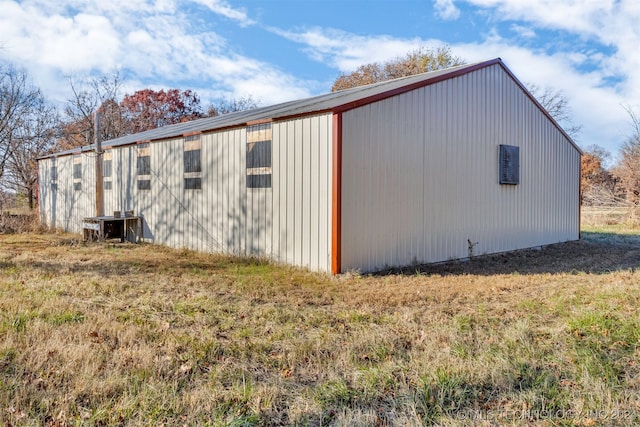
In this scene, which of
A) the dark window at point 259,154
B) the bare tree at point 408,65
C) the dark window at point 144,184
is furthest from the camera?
the bare tree at point 408,65

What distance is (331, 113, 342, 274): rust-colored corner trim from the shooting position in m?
6.29

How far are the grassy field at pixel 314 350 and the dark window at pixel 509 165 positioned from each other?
3653mm

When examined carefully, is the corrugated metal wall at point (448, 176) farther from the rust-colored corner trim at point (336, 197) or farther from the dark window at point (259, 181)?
the dark window at point (259, 181)

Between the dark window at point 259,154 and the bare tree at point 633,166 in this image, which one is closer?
the dark window at point 259,154

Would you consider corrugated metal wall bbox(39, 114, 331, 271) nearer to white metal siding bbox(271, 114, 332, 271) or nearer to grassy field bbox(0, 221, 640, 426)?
white metal siding bbox(271, 114, 332, 271)

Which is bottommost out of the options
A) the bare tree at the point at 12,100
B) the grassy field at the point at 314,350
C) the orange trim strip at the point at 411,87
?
the grassy field at the point at 314,350

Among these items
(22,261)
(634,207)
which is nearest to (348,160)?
(22,261)

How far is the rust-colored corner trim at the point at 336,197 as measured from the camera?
6285mm

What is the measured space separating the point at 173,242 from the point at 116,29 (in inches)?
268

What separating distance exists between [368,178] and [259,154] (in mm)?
2092

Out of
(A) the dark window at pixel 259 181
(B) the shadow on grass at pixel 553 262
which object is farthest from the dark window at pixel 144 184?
(B) the shadow on grass at pixel 553 262

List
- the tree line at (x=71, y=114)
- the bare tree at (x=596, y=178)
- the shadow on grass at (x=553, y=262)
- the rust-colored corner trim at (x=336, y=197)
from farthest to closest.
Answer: the bare tree at (x=596, y=178) → the tree line at (x=71, y=114) → the shadow on grass at (x=553, y=262) → the rust-colored corner trim at (x=336, y=197)

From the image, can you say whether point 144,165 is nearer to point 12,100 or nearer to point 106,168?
point 106,168

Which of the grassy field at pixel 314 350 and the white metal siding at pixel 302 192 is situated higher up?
the white metal siding at pixel 302 192
